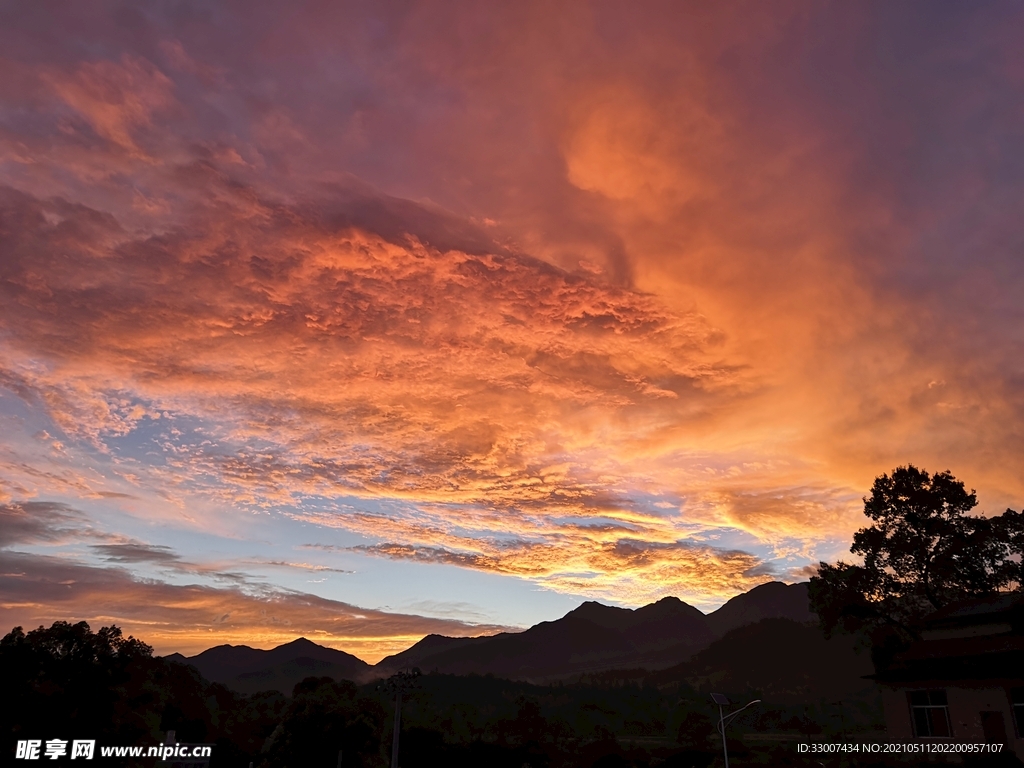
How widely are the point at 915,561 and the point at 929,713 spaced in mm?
17697

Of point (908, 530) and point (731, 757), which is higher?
point (908, 530)

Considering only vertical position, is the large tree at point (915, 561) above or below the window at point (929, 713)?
above

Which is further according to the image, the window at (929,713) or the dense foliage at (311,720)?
the dense foliage at (311,720)

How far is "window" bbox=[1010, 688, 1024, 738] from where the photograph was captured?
114ft

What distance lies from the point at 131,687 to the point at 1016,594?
77.5 meters

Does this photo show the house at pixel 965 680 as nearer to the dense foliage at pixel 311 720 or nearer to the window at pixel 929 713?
the window at pixel 929 713

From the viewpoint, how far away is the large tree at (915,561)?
51562mm

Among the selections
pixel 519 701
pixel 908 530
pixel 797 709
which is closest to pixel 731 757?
pixel 908 530

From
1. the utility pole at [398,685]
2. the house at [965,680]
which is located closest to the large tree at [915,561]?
the house at [965,680]

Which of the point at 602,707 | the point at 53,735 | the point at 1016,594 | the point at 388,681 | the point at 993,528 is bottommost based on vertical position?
the point at 602,707

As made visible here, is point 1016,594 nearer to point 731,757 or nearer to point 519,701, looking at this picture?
point 731,757

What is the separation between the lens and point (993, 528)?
169ft

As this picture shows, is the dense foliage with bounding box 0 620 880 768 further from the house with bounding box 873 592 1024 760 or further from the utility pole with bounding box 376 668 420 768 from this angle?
the house with bounding box 873 592 1024 760

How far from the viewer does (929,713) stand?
38625 millimetres
